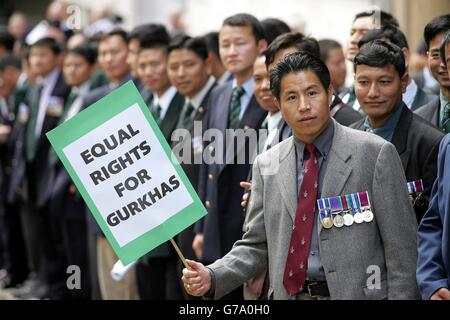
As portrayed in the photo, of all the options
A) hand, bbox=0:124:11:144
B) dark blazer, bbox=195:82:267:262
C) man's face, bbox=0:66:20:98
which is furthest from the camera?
man's face, bbox=0:66:20:98

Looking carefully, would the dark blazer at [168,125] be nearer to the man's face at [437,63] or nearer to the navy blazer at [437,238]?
the man's face at [437,63]

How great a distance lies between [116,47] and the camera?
8.74m

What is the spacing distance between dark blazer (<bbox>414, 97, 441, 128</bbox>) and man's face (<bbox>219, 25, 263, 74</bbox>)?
4.64ft

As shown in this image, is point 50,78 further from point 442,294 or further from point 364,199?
point 442,294

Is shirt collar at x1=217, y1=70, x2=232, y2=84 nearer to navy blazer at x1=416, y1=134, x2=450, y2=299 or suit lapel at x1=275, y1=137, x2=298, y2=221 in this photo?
suit lapel at x1=275, y1=137, x2=298, y2=221

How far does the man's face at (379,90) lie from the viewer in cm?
493

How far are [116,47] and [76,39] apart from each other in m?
2.05

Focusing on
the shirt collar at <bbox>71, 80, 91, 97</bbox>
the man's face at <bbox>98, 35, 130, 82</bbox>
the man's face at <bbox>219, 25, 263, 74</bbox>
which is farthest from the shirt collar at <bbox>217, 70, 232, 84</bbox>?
the shirt collar at <bbox>71, 80, 91, 97</bbox>

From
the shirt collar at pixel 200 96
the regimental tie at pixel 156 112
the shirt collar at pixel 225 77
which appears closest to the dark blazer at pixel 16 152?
the regimental tie at pixel 156 112

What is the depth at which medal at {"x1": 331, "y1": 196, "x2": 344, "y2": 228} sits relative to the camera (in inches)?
168

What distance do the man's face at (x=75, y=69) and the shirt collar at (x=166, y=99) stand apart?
214 centimetres

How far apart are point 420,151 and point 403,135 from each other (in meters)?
0.13
